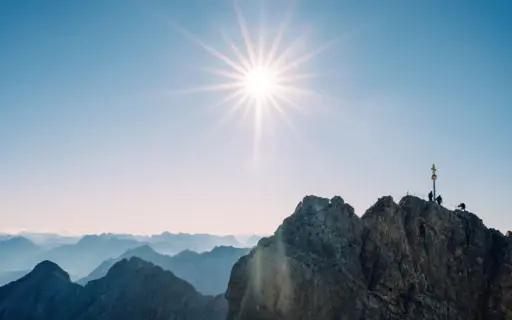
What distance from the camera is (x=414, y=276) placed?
61.6 meters

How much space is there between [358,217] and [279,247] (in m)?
12.9

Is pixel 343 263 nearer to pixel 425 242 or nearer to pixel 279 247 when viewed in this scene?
pixel 279 247

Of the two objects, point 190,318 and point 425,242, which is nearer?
point 425,242

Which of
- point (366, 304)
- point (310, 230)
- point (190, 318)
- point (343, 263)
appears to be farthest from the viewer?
point (190, 318)

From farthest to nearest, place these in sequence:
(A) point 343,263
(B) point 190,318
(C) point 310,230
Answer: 1. (B) point 190,318
2. (C) point 310,230
3. (A) point 343,263

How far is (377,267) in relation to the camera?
62.4 meters

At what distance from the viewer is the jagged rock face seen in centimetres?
5806

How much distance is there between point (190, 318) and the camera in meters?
195

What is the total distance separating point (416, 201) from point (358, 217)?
9589 mm

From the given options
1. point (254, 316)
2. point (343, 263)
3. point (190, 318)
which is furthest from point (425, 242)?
point (190, 318)

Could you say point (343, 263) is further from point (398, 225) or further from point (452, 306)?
point (452, 306)

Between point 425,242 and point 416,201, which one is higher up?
point 416,201

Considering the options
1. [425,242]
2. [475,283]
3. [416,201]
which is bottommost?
[475,283]

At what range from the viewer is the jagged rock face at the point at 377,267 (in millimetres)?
58062
